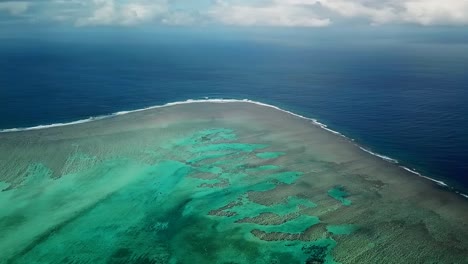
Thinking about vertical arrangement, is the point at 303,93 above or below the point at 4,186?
above

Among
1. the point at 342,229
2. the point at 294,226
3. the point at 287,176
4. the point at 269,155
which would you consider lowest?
the point at 342,229

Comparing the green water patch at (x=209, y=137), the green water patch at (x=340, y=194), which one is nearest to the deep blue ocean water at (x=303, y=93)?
the green water patch at (x=340, y=194)

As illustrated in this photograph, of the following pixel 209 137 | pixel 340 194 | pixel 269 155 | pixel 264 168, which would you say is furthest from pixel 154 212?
pixel 209 137

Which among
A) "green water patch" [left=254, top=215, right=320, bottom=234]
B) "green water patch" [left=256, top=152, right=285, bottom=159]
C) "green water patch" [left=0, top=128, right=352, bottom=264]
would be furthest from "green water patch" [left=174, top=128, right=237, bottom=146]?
"green water patch" [left=254, top=215, right=320, bottom=234]

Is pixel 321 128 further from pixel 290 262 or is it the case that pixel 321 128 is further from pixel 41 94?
pixel 41 94

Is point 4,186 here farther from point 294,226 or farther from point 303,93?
point 303,93

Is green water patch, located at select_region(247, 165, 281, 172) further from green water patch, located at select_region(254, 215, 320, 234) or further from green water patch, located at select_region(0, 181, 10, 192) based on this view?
green water patch, located at select_region(0, 181, 10, 192)

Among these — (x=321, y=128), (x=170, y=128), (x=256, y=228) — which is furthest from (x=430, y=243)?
(x=170, y=128)
